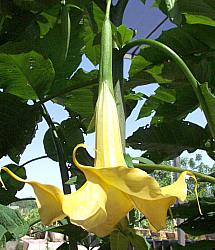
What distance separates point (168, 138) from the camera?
0.71 m

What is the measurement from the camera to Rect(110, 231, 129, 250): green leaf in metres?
0.40

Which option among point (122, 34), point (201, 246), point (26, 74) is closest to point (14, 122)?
point (26, 74)

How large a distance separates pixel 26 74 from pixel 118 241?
0.28 m

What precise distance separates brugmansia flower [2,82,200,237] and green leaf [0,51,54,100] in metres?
0.29

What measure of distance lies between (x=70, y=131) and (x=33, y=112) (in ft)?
0.47

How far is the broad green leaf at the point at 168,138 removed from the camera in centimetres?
71

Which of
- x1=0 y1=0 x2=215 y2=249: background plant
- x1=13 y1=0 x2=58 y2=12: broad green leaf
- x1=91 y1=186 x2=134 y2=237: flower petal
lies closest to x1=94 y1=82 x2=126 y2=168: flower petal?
x1=91 y1=186 x2=134 y2=237: flower petal

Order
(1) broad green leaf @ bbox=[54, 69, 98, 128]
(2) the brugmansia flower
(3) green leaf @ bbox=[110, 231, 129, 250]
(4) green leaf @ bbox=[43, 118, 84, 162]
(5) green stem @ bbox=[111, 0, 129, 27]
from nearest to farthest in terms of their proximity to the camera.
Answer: (2) the brugmansia flower
(3) green leaf @ bbox=[110, 231, 129, 250]
(5) green stem @ bbox=[111, 0, 129, 27]
(1) broad green leaf @ bbox=[54, 69, 98, 128]
(4) green leaf @ bbox=[43, 118, 84, 162]

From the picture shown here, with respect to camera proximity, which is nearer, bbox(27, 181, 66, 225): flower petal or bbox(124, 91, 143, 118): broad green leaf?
bbox(27, 181, 66, 225): flower petal

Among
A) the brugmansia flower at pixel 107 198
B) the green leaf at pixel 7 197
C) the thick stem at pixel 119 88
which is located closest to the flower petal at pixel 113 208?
the brugmansia flower at pixel 107 198

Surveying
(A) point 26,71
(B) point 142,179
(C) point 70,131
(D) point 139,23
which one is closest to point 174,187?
(B) point 142,179

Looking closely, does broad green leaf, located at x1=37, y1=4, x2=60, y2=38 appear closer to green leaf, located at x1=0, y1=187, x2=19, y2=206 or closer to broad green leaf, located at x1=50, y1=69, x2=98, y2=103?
broad green leaf, located at x1=50, y1=69, x2=98, y2=103

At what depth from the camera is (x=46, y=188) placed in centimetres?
31

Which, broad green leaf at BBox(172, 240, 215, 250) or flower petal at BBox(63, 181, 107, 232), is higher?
flower petal at BBox(63, 181, 107, 232)
